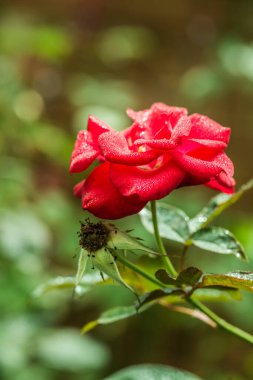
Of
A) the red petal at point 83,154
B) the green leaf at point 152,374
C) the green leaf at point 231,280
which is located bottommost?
the green leaf at point 152,374

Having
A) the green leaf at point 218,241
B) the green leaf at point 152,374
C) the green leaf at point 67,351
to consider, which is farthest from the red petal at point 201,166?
the green leaf at point 67,351

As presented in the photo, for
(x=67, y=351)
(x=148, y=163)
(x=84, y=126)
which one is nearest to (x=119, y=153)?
(x=148, y=163)

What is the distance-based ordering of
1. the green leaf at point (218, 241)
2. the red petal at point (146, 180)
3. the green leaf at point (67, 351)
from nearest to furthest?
1. the red petal at point (146, 180)
2. the green leaf at point (218, 241)
3. the green leaf at point (67, 351)

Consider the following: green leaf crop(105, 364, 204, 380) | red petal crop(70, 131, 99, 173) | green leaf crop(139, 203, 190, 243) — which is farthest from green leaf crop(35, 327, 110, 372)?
red petal crop(70, 131, 99, 173)

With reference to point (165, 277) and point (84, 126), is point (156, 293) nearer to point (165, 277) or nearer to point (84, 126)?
point (165, 277)

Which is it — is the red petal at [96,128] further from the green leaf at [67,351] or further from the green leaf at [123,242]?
the green leaf at [67,351]

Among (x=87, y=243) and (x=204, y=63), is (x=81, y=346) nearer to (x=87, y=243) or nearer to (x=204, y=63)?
(x=87, y=243)
